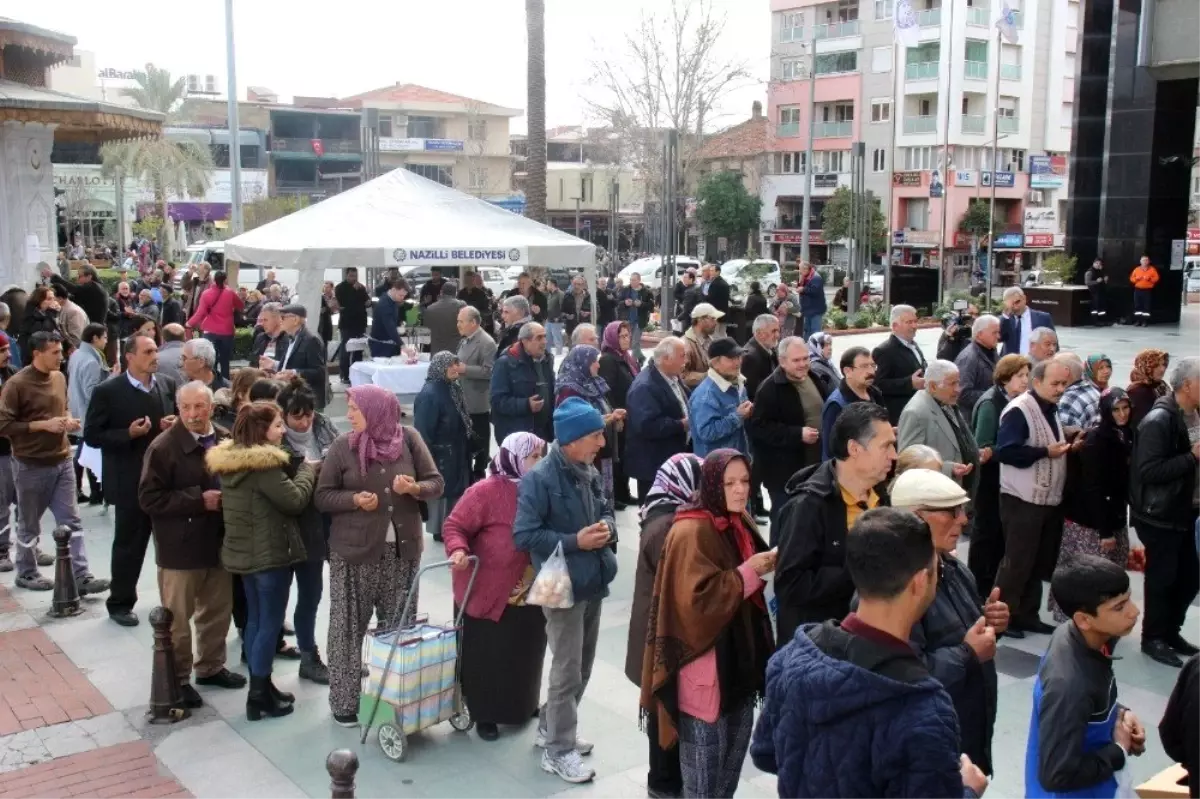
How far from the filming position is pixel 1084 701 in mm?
3672

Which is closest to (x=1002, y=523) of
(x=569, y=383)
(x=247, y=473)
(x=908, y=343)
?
(x=908, y=343)

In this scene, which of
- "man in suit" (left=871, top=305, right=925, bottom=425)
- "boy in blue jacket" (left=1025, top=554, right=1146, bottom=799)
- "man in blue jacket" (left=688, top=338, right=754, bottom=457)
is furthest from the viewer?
"man in suit" (left=871, top=305, right=925, bottom=425)

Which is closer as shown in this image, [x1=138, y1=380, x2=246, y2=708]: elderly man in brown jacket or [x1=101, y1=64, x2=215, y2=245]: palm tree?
[x1=138, y1=380, x2=246, y2=708]: elderly man in brown jacket

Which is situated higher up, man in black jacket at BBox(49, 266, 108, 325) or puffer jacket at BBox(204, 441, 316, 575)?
man in black jacket at BBox(49, 266, 108, 325)

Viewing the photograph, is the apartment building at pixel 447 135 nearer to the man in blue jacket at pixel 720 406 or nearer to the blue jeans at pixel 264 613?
the man in blue jacket at pixel 720 406

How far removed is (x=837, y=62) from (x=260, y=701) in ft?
202

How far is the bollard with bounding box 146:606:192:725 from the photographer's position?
6.22 m

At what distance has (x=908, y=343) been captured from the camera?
9766 mm

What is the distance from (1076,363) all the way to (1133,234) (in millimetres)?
20743

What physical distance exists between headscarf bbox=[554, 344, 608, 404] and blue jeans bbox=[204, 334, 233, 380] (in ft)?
28.0

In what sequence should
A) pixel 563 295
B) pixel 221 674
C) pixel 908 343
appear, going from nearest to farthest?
pixel 221 674 → pixel 908 343 → pixel 563 295

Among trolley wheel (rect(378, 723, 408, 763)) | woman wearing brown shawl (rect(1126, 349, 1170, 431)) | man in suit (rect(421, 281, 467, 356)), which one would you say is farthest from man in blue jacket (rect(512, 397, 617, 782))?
man in suit (rect(421, 281, 467, 356))

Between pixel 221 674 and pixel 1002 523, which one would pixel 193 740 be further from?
pixel 1002 523

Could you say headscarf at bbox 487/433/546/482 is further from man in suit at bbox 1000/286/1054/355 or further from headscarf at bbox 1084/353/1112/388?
man in suit at bbox 1000/286/1054/355
